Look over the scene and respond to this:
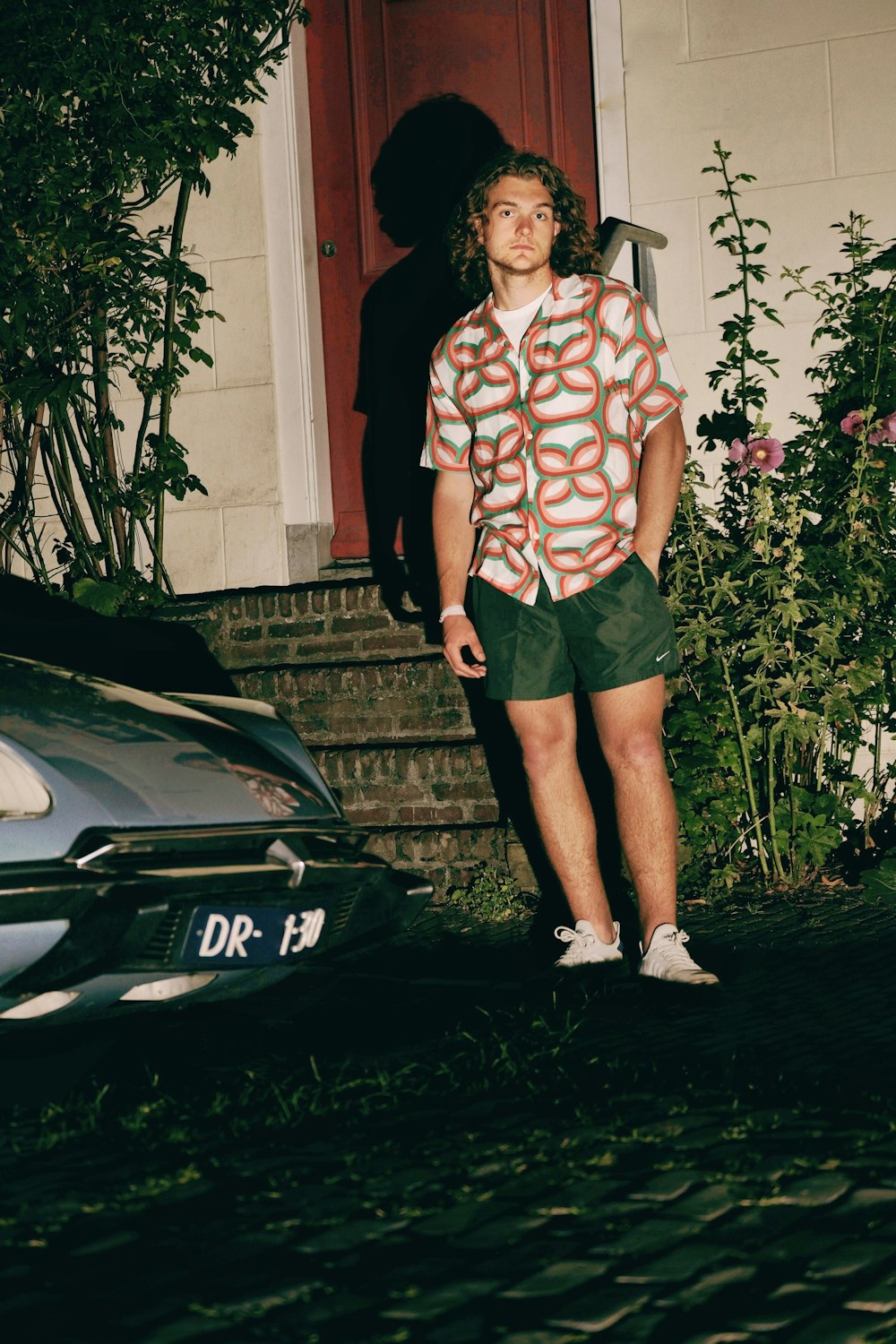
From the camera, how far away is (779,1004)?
3590mm

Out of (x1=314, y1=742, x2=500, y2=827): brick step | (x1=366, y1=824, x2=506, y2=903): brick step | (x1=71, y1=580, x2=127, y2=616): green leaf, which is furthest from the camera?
(x1=71, y1=580, x2=127, y2=616): green leaf

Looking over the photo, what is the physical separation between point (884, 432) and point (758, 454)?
413 millimetres

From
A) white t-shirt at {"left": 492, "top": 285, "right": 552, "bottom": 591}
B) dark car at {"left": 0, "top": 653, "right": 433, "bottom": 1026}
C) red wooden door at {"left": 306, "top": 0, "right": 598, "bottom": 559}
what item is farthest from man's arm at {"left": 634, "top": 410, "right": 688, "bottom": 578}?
red wooden door at {"left": 306, "top": 0, "right": 598, "bottom": 559}

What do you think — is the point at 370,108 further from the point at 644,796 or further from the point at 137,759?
the point at 137,759

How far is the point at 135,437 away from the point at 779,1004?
421cm

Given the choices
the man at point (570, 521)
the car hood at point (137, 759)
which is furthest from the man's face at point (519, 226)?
the car hood at point (137, 759)

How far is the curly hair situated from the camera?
13.1 ft

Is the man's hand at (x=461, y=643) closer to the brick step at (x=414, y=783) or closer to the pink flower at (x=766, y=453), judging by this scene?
the brick step at (x=414, y=783)

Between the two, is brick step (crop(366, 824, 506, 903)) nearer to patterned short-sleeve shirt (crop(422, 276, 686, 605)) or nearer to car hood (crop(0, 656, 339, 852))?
patterned short-sleeve shirt (crop(422, 276, 686, 605))

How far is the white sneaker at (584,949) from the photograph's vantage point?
3.93m

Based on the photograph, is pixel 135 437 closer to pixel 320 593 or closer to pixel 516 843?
pixel 320 593

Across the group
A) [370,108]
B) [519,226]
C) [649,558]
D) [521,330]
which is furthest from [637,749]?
[370,108]

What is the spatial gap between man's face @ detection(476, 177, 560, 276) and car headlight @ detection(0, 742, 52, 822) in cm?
183

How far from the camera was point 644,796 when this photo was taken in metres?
3.90
